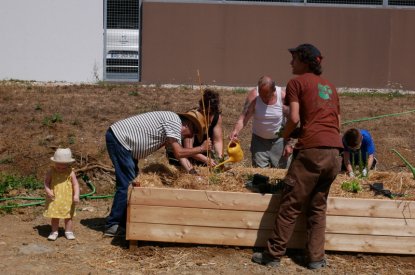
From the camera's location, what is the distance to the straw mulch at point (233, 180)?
20.8 ft

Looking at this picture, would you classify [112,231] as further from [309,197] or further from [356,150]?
[356,150]

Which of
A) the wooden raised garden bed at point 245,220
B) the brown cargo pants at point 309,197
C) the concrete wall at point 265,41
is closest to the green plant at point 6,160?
the wooden raised garden bed at point 245,220

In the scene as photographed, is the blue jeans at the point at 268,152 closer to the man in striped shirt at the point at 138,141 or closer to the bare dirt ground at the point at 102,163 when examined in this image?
the bare dirt ground at the point at 102,163

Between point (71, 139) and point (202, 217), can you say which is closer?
point (202, 217)

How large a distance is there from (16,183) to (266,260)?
4.01m

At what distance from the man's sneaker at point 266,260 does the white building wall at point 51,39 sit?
10.9 meters

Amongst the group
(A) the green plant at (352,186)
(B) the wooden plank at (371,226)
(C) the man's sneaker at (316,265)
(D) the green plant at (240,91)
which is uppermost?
(D) the green plant at (240,91)

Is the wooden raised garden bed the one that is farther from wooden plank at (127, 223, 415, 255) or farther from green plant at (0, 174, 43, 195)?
green plant at (0, 174, 43, 195)

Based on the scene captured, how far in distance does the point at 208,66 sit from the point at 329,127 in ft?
34.1

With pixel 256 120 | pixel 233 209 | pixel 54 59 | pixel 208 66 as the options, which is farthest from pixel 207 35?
pixel 233 209

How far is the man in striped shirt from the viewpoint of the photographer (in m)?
6.26

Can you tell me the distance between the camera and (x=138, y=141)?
6.41 meters

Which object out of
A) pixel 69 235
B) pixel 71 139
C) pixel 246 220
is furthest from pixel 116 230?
pixel 71 139

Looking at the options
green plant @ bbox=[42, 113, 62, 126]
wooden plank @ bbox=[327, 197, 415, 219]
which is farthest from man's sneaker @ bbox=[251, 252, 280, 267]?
green plant @ bbox=[42, 113, 62, 126]
